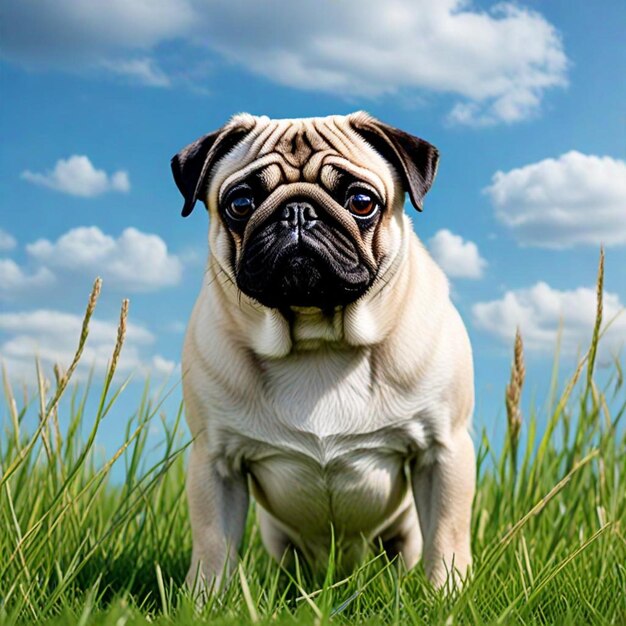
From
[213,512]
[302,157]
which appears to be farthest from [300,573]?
[302,157]

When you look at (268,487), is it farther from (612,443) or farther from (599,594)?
(612,443)

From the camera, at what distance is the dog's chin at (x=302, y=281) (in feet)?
12.3

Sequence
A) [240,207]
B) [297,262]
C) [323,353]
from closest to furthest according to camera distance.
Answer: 1. [297,262]
2. [240,207]
3. [323,353]

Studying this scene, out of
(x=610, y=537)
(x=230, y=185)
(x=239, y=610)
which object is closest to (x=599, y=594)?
(x=610, y=537)

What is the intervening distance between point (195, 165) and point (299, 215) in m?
0.54

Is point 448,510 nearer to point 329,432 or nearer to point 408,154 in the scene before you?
point 329,432

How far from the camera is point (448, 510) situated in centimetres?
406

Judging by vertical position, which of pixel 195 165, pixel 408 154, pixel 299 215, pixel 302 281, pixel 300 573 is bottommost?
pixel 300 573

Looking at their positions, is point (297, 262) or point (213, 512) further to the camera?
point (213, 512)

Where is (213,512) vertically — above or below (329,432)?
below

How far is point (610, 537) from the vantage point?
429cm

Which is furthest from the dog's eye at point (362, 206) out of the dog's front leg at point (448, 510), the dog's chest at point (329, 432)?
the dog's front leg at point (448, 510)

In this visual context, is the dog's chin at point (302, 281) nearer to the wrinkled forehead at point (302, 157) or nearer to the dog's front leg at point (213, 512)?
the wrinkled forehead at point (302, 157)

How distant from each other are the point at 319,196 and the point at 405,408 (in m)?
0.96
